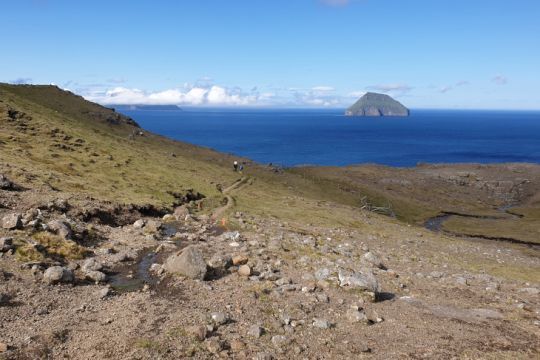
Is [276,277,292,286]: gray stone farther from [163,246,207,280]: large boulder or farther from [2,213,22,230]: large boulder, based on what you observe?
[2,213,22,230]: large boulder

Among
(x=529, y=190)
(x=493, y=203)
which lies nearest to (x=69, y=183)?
(x=493, y=203)

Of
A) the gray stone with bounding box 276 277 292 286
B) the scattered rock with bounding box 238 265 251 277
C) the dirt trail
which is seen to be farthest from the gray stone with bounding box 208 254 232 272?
the dirt trail

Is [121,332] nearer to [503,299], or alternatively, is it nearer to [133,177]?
[503,299]

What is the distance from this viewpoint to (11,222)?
77.9ft

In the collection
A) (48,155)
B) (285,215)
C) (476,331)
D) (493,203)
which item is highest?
(48,155)

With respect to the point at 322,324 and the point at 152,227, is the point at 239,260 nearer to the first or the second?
the point at 322,324

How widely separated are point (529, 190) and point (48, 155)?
504 feet

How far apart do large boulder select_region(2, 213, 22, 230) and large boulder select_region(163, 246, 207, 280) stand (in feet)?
30.0

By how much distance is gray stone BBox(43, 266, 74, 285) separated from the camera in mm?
19281

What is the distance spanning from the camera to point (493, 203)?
13312cm

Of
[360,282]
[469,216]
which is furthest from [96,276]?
[469,216]

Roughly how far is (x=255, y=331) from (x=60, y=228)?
15.7m

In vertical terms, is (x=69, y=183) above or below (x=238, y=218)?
above

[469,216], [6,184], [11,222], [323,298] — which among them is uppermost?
[6,184]
